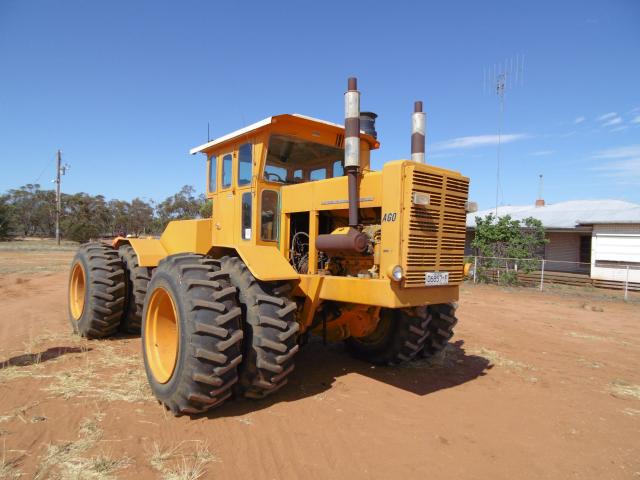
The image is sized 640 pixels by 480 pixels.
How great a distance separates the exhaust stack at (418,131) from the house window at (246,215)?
1920mm

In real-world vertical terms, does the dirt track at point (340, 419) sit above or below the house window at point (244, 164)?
below

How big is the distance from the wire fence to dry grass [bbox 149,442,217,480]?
14.3 metres

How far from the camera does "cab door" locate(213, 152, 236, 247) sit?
546cm

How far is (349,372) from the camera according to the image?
5.53m

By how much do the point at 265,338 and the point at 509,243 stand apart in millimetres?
15598

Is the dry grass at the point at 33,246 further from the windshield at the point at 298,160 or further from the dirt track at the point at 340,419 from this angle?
the windshield at the point at 298,160

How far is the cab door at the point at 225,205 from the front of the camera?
215 inches

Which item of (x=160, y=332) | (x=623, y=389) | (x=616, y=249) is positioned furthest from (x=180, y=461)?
(x=616, y=249)

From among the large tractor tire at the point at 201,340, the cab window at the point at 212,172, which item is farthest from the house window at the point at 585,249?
the large tractor tire at the point at 201,340

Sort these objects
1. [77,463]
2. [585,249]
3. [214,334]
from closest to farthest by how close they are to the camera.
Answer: [77,463] < [214,334] < [585,249]

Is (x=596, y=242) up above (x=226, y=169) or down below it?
below

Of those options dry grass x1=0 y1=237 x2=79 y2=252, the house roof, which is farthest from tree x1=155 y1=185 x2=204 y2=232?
the house roof

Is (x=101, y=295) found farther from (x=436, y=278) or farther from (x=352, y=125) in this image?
(x=436, y=278)

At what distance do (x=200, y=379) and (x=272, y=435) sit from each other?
2.50 feet
